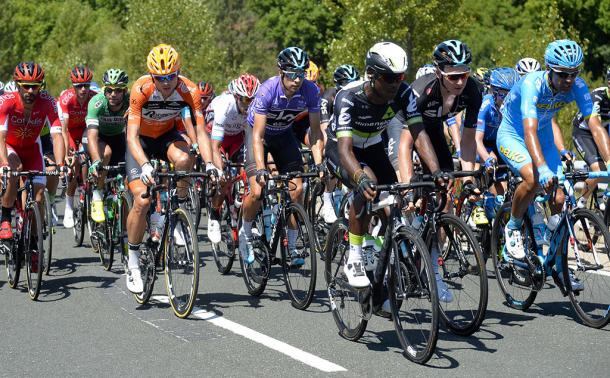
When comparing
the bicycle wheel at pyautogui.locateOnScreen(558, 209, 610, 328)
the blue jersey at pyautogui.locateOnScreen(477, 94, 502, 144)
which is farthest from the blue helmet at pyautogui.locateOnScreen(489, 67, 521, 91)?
the bicycle wheel at pyautogui.locateOnScreen(558, 209, 610, 328)

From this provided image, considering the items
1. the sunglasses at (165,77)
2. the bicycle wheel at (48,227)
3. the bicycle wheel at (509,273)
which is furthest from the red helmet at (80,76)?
the bicycle wheel at (509,273)

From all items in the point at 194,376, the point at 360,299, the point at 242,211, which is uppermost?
the point at 242,211

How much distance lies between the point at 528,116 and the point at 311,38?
59.7m

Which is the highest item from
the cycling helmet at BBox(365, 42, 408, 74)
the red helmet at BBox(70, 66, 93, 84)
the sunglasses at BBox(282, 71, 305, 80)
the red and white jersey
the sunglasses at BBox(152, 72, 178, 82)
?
the red helmet at BBox(70, 66, 93, 84)

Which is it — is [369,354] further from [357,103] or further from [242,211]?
[242,211]

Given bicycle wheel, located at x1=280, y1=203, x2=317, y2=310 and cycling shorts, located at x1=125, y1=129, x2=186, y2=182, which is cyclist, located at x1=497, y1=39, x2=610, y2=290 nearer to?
bicycle wheel, located at x1=280, y1=203, x2=317, y2=310

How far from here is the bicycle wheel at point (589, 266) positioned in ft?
25.7

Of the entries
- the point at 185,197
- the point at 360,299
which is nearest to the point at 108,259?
the point at 185,197

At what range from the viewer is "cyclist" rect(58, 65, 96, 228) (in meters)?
13.8

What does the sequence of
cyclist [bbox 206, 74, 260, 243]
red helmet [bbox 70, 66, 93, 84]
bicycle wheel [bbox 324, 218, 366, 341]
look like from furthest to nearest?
red helmet [bbox 70, 66, 93, 84], cyclist [bbox 206, 74, 260, 243], bicycle wheel [bbox 324, 218, 366, 341]

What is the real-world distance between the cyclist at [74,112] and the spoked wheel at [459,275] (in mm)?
7073

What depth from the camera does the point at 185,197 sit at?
1298 centimetres

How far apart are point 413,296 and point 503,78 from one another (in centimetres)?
446

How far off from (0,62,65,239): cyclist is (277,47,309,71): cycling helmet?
2.77 m
